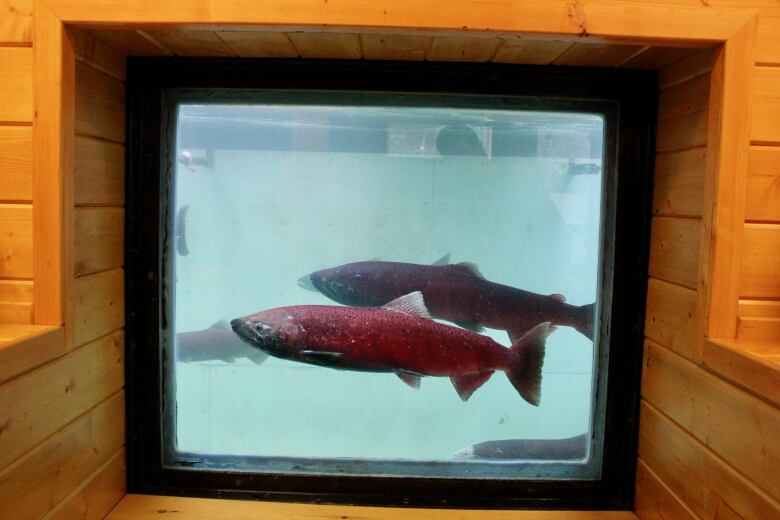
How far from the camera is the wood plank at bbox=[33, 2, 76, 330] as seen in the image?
102 centimetres

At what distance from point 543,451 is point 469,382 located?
24cm

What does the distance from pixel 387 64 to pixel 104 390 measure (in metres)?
0.90

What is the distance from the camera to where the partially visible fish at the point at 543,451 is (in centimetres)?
137

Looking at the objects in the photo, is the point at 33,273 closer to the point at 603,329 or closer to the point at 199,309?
the point at 199,309

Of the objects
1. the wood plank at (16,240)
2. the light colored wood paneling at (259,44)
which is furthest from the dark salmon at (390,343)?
the light colored wood paneling at (259,44)

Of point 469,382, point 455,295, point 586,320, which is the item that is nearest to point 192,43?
point 455,295

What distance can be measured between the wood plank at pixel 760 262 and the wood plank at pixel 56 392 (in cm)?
120

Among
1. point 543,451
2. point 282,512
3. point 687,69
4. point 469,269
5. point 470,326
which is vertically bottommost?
point 282,512

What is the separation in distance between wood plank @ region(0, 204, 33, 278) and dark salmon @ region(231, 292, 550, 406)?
439 millimetres

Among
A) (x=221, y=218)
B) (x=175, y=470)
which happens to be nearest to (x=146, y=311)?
(x=221, y=218)

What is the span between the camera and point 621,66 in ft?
4.24

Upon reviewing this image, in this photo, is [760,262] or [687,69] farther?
[687,69]

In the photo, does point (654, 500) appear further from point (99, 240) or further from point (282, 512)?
point (99, 240)

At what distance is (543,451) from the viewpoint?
54.1 inches
